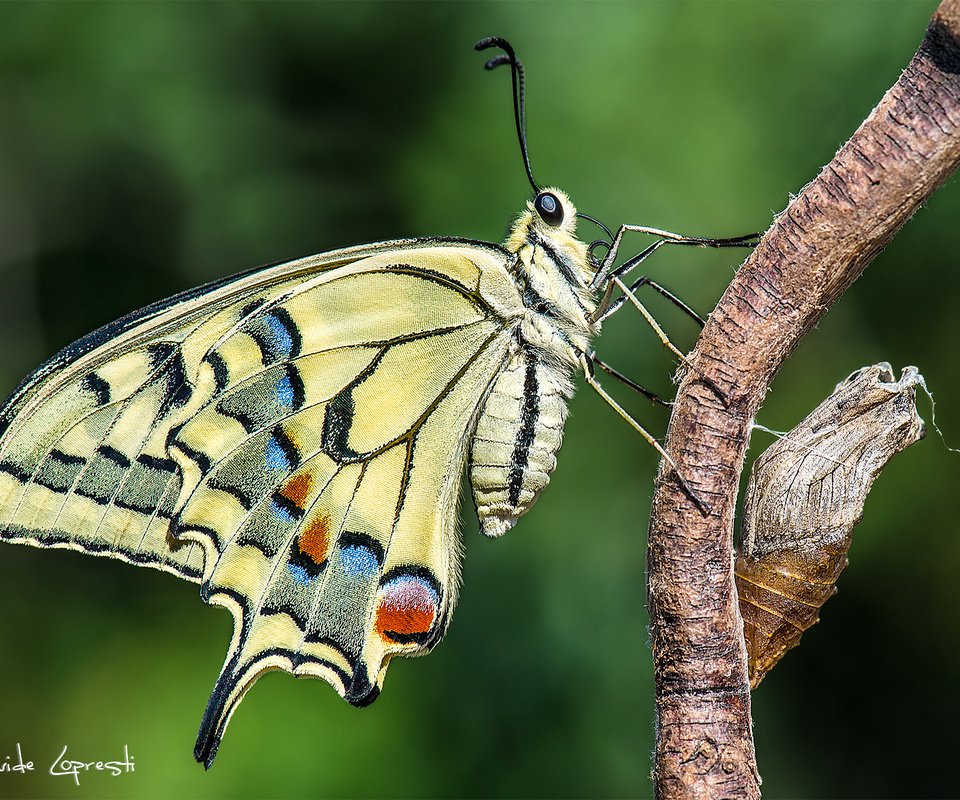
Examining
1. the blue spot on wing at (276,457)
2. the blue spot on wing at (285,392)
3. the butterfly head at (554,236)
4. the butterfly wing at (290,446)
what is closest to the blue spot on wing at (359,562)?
the butterfly wing at (290,446)

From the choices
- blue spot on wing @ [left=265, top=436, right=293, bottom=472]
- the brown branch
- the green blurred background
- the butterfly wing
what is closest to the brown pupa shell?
the brown branch

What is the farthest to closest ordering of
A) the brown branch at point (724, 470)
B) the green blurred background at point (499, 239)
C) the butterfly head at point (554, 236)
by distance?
the green blurred background at point (499, 239) < the butterfly head at point (554, 236) < the brown branch at point (724, 470)

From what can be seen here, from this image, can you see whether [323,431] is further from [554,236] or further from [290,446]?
[554,236]

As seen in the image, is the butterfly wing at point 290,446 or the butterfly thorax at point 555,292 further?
the butterfly thorax at point 555,292

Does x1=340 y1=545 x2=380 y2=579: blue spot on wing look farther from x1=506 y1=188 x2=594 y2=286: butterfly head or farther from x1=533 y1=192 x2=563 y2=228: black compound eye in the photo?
x1=533 y1=192 x2=563 y2=228: black compound eye

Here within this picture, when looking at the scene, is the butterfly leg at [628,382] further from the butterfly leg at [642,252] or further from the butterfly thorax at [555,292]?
the butterfly leg at [642,252]

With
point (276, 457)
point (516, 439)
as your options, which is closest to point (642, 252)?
point (516, 439)

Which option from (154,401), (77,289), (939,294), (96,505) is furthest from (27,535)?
(939,294)
